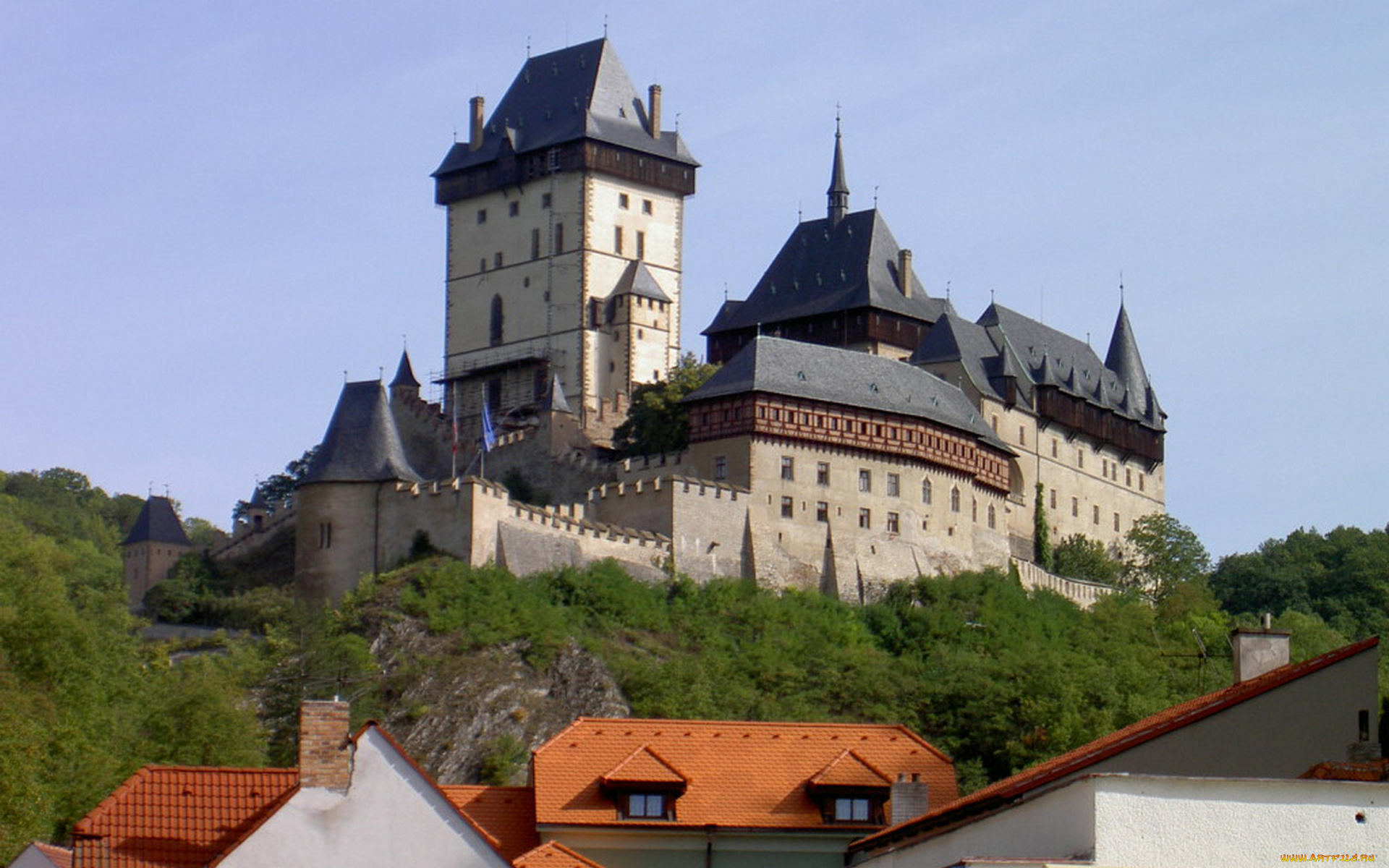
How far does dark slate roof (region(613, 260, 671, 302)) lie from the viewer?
3826 inches

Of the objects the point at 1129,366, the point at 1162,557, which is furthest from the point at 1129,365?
the point at 1162,557

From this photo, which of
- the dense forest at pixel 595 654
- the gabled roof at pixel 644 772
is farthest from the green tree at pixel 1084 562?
the gabled roof at pixel 644 772

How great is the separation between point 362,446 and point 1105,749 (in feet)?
167

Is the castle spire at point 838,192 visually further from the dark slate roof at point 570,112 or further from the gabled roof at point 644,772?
the gabled roof at point 644,772

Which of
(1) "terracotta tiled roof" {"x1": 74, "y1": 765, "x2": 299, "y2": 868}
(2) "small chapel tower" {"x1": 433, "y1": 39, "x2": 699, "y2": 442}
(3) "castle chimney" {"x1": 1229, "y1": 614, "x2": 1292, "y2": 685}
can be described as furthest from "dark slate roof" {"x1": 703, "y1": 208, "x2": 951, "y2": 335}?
(1) "terracotta tiled roof" {"x1": 74, "y1": 765, "x2": 299, "y2": 868}

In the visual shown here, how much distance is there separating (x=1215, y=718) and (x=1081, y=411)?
69.7 metres

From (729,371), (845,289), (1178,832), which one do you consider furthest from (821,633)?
(1178,832)

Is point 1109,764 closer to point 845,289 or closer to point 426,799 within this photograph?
point 426,799

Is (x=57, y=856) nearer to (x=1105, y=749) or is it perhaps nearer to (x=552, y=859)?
(x=552, y=859)

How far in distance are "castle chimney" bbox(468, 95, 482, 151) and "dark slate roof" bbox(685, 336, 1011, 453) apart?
19.2 m

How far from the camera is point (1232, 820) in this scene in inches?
1006

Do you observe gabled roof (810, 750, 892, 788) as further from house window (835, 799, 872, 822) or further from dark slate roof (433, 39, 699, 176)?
dark slate roof (433, 39, 699, 176)

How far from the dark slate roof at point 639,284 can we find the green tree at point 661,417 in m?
6.76

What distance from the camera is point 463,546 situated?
7569 centimetres
